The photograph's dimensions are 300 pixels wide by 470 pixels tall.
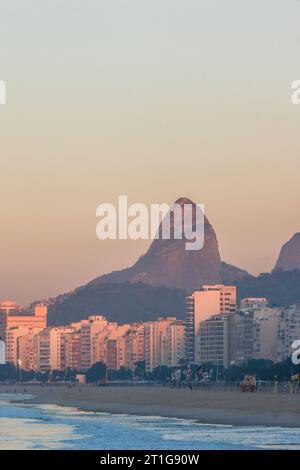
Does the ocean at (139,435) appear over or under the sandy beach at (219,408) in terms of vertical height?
under

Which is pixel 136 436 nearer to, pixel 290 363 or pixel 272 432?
pixel 272 432

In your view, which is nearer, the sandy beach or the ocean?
the ocean

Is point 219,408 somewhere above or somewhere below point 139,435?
above

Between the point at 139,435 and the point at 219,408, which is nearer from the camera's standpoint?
the point at 139,435

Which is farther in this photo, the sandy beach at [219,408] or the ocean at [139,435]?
the sandy beach at [219,408]
